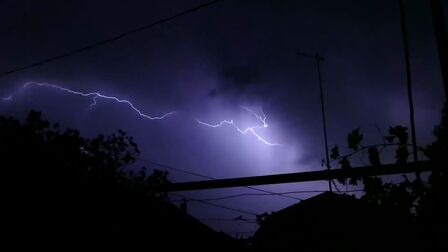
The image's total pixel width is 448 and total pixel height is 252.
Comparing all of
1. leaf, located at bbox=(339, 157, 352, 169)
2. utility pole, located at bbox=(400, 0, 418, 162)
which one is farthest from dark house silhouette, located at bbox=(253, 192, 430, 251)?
leaf, located at bbox=(339, 157, 352, 169)

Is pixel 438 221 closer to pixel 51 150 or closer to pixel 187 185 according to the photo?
pixel 187 185

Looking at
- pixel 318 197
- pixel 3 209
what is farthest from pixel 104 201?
pixel 318 197

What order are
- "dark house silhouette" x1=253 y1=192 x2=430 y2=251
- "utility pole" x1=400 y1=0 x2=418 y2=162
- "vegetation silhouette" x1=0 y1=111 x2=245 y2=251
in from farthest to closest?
"dark house silhouette" x1=253 y1=192 x2=430 y2=251 < "utility pole" x1=400 y1=0 x2=418 y2=162 < "vegetation silhouette" x1=0 y1=111 x2=245 y2=251

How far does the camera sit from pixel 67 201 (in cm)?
452

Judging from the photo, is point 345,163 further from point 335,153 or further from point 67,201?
point 67,201

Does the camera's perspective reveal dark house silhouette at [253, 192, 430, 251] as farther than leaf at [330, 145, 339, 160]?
Yes

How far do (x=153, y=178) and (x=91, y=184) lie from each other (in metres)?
8.53

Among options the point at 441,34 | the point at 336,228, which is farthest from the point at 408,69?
the point at 336,228

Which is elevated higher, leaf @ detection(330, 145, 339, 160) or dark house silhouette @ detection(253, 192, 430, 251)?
leaf @ detection(330, 145, 339, 160)

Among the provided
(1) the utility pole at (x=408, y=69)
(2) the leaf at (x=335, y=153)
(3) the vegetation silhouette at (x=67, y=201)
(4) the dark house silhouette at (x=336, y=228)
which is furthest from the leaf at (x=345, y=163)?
(4) the dark house silhouette at (x=336, y=228)

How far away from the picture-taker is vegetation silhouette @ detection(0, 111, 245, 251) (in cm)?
414

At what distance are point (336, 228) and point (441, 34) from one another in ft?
30.2

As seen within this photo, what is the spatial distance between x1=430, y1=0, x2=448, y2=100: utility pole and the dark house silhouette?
5791 millimetres

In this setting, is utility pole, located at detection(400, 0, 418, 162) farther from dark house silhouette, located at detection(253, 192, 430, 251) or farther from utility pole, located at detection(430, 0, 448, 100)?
dark house silhouette, located at detection(253, 192, 430, 251)
